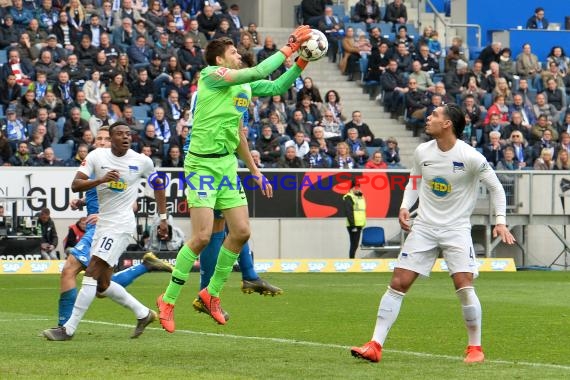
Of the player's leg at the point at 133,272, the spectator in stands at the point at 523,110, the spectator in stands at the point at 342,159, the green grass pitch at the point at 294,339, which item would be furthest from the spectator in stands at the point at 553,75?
the player's leg at the point at 133,272

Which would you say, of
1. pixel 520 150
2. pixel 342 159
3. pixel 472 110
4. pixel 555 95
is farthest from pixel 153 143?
pixel 555 95

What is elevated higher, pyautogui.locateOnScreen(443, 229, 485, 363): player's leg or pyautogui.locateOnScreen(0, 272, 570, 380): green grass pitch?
pyautogui.locateOnScreen(443, 229, 485, 363): player's leg

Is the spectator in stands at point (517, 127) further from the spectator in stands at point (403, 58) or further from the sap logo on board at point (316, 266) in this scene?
the sap logo on board at point (316, 266)

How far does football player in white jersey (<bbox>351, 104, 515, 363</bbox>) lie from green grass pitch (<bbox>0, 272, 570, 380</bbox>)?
16.7 inches

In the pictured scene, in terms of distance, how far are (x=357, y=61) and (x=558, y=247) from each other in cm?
774

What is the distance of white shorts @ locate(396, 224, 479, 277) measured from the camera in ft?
35.9

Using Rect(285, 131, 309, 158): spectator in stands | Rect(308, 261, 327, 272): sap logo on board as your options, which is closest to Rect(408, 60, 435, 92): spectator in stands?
Rect(285, 131, 309, 158): spectator in stands

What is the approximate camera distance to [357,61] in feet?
120

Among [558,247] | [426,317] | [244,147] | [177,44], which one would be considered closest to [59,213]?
[177,44]

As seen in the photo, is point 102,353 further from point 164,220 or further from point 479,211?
point 479,211

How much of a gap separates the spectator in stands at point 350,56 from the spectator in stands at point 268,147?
6.09 metres

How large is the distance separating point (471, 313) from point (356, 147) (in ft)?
70.0

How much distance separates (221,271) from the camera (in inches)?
502

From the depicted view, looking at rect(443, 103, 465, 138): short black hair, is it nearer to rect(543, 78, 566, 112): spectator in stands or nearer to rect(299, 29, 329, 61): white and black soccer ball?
rect(299, 29, 329, 61): white and black soccer ball
